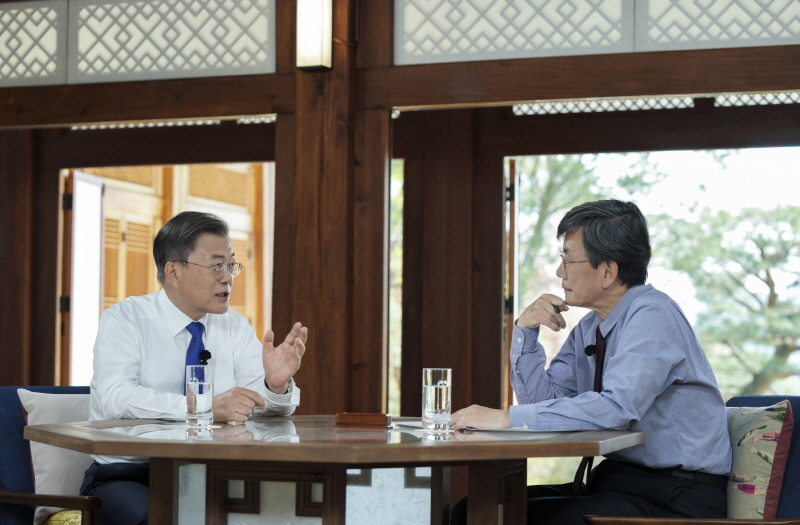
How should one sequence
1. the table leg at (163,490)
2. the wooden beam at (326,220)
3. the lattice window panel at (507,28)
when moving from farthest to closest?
1. the wooden beam at (326,220)
2. the lattice window panel at (507,28)
3. the table leg at (163,490)

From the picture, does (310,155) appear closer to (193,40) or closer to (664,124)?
(193,40)

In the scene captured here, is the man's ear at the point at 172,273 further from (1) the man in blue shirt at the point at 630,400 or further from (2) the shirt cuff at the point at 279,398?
(1) the man in blue shirt at the point at 630,400

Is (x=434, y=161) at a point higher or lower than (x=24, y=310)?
higher

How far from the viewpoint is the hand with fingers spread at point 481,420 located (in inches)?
86.0

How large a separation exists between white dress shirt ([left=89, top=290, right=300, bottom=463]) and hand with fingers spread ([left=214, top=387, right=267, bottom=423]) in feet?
0.46

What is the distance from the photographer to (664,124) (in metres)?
5.03

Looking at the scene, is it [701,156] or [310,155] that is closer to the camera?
[310,155]

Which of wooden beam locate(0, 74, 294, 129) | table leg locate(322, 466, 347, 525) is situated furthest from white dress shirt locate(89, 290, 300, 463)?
wooden beam locate(0, 74, 294, 129)

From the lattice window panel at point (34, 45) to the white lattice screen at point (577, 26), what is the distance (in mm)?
1514

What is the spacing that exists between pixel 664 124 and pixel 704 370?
116 inches

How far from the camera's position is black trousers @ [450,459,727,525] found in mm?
2236

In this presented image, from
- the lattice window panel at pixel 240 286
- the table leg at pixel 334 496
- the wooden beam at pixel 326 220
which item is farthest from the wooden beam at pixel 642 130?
the lattice window panel at pixel 240 286

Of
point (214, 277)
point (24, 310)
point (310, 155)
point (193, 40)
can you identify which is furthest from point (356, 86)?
point (24, 310)

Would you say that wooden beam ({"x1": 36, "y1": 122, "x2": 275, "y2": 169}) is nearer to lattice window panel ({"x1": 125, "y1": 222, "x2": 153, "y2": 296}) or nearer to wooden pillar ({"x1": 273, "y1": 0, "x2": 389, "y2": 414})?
lattice window panel ({"x1": 125, "y1": 222, "x2": 153, "y2": 296})
